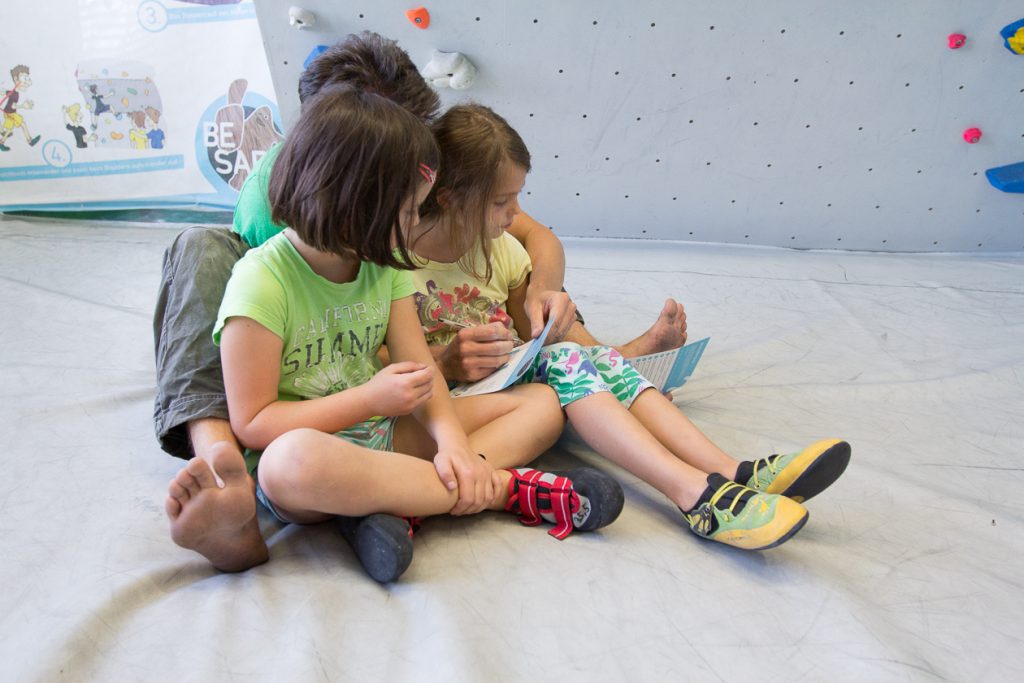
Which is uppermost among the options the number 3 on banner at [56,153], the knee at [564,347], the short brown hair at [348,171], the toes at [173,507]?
the short brown hair at [348,171]

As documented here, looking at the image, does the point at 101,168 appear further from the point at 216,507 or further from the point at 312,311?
the point at 216,507

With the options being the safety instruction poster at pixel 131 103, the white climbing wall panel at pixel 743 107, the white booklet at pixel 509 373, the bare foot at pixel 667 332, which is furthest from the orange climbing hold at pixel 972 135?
the safety instruction poster at pixel 131 103

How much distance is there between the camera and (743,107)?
190 cm

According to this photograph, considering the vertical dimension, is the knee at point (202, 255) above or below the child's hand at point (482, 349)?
above

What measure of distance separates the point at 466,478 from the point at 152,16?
6.01 feet

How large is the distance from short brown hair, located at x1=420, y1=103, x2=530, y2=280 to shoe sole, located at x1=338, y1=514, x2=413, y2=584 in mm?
415

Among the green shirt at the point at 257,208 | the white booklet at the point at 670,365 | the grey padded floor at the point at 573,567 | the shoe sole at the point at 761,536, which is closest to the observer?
the grey padded floor at the point at 573,567

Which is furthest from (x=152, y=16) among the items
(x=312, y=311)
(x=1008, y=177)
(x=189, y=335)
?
(x=1008, y=177)

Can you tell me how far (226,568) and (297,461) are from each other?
5.6 inches

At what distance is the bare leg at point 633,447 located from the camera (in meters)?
0.90

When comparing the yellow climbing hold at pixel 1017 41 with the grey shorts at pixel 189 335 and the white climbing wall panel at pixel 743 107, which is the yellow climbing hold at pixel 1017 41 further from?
the grey shorts at pixel 189 335

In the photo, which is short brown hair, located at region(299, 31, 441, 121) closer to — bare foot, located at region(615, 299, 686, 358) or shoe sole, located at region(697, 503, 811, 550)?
bare foot, located at region(615, 299, 686, 358)

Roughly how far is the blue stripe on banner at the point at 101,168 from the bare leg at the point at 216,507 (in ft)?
5.66

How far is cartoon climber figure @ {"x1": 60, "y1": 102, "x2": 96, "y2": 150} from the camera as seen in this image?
7.06ft
